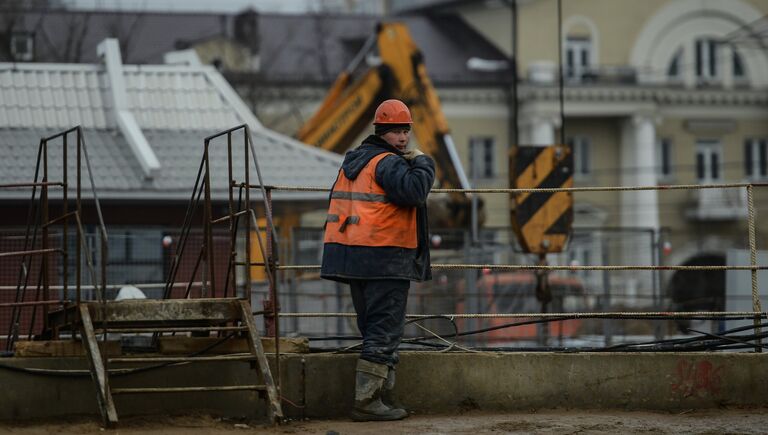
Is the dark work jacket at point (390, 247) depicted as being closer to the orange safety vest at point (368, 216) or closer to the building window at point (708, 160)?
the orange safety vest at point (368, 216)

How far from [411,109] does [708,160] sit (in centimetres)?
3618

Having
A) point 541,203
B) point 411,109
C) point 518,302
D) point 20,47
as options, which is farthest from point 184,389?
point 20,47

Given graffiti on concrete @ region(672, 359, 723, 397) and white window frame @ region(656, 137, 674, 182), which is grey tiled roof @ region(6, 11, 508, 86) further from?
graffiti on concrete @ region(672, 359, 723, 397)

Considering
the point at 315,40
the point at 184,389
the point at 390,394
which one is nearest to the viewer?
the point at 184,389

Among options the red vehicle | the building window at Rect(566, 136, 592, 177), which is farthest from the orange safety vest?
the building window at Rect(566, 136, 592, 177)

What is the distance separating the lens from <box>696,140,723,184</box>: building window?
2530 inches

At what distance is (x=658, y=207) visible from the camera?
2488 inches

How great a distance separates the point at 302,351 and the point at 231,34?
47717 millimetres

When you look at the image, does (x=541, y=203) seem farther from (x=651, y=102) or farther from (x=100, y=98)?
(x=651, y=102)

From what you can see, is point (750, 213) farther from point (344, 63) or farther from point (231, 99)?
point (344, 63)

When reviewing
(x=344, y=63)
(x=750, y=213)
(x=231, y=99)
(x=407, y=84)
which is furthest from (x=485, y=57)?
(x=750, y=213)

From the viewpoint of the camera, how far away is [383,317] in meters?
10.4

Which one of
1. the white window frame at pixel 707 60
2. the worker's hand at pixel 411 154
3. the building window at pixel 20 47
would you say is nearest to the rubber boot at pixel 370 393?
the worker's hand at pixel 411 154

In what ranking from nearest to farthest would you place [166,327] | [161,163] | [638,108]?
[166,327], [161,163], [638,108]
